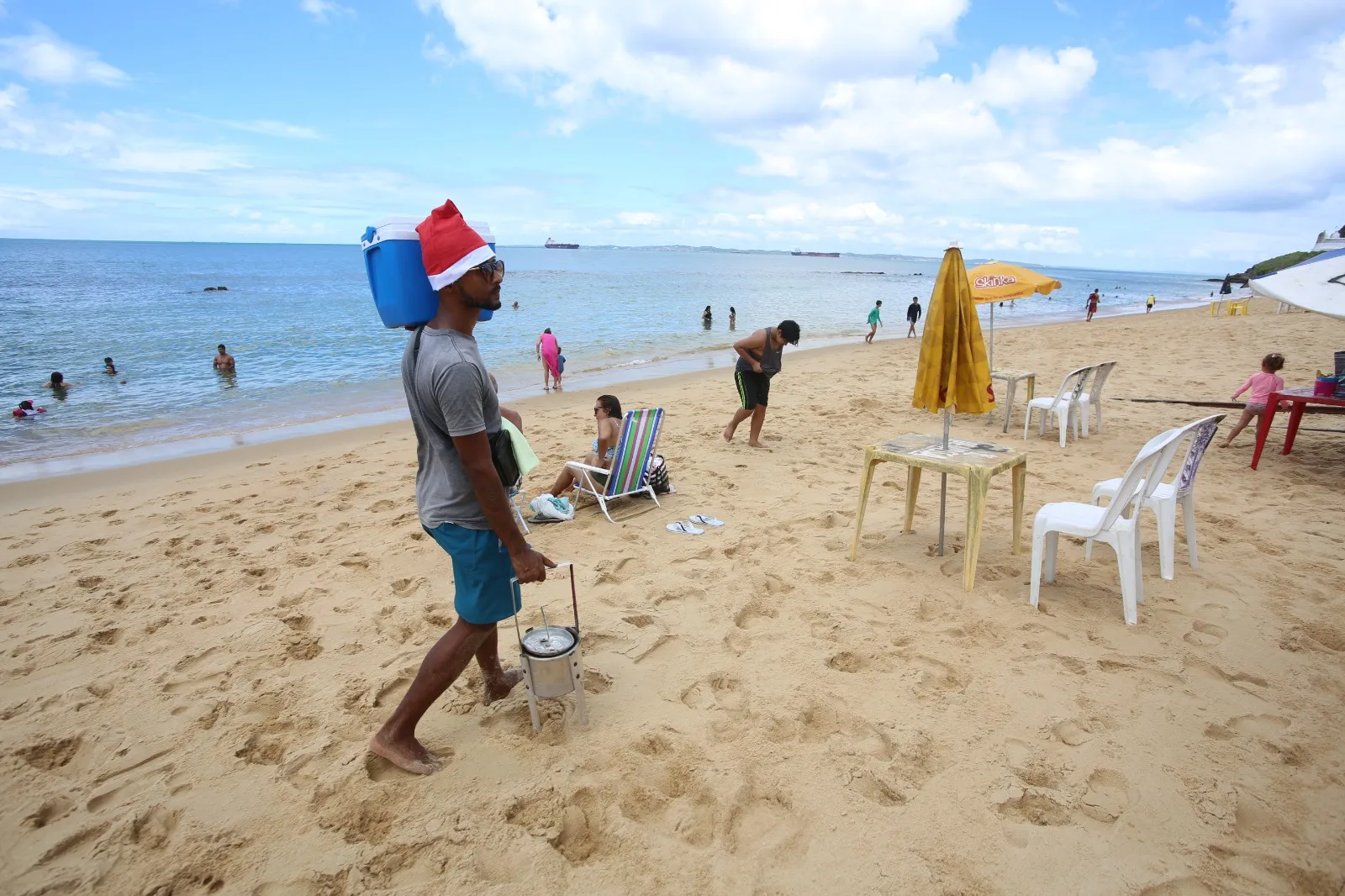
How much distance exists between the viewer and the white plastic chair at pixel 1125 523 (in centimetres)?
337

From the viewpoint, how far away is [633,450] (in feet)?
17.0

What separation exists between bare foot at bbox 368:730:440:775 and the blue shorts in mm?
561

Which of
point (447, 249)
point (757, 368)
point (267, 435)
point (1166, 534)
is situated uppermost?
point (447, 249)

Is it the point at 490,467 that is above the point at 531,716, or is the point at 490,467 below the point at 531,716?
above

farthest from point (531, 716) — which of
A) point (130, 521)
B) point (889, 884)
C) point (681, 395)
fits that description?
point (681, 395)

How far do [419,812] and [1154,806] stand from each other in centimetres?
250

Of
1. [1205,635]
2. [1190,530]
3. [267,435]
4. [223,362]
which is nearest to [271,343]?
[223,362]

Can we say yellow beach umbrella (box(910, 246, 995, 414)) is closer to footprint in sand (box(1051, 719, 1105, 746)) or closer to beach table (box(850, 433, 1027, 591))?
beach table (box(850, 433, 1027, 591))

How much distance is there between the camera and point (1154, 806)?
227cm

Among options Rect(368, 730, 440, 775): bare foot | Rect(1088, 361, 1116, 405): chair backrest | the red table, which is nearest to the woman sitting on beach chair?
Rect(368, 730, 440, 775): bare foot

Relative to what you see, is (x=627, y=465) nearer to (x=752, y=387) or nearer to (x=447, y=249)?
(x=752, y=387)

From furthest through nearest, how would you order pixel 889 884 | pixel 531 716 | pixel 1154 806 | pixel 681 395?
pixel 681 395
pixel 531 716
pixel 1154 806
pixel 889 884

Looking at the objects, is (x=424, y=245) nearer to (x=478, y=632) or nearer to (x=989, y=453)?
(x=478, y=632)

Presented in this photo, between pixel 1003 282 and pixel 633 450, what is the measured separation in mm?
5571
